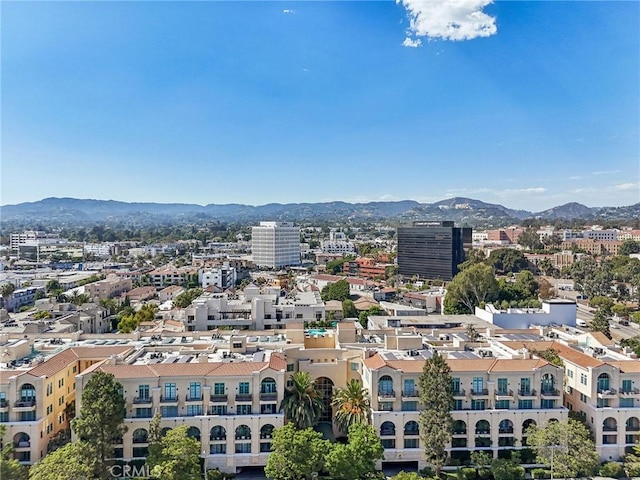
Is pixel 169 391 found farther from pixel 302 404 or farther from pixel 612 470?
pixel 612 470

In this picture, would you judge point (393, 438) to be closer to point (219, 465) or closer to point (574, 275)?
point (219, 465)

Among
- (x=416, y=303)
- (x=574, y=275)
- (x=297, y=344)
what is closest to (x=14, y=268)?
(x=416, y=303)

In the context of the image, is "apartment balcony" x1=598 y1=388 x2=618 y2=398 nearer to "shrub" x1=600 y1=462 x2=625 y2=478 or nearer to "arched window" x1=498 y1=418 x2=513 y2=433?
"shrub" x1=600 y1=462 x2=625 y2=478

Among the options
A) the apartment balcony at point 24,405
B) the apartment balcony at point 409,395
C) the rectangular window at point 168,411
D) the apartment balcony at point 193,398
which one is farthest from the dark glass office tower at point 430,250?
the apartment balcony at point 24,405

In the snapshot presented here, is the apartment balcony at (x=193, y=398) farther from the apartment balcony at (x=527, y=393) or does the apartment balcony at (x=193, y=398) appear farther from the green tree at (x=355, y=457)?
the apartment balcony at (x=527, y=393)

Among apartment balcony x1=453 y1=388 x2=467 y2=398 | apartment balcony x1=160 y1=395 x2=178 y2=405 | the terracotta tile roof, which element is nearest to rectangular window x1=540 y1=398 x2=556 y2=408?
the terracotta tile roof

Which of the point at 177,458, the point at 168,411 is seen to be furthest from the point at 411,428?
the point at 168,411
